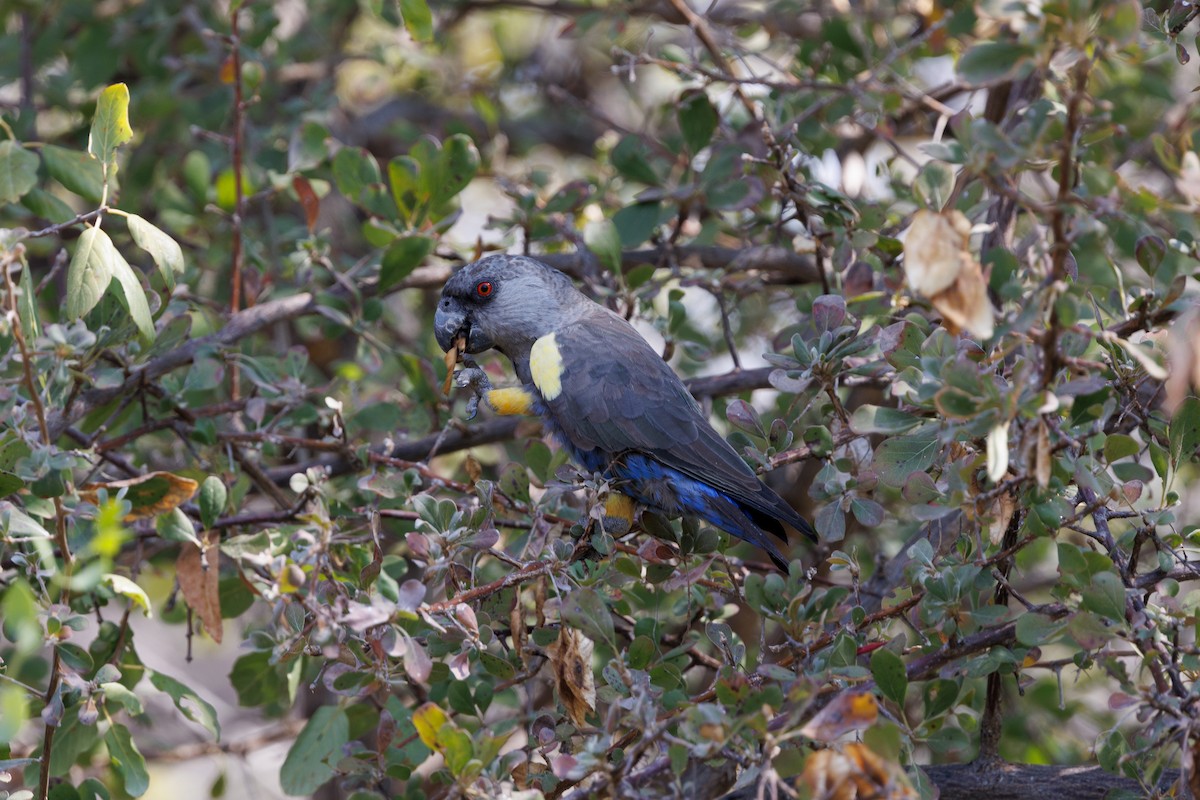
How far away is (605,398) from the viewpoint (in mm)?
3014

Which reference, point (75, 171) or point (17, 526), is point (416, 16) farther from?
point (17, 526)

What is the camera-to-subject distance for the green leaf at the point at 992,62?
1670mm

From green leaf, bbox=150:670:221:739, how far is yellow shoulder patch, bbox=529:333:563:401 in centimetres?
125

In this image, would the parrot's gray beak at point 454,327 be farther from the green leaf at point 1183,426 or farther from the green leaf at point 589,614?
the green leaf at point 1183,426

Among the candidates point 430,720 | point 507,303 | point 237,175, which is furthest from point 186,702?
point 237,175

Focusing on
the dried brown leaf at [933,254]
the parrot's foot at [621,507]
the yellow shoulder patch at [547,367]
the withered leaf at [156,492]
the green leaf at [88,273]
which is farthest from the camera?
the yellow shoulder patch at [547,367]

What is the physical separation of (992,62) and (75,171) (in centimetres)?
222

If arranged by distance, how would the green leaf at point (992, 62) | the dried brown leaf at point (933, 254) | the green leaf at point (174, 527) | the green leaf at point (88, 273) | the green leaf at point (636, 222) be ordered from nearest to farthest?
1. the dried brown leaf at point (933, 254)
2. the green leaf at point (992, 62)
3. the green leaf at point (88, 273)
4. the green leaf at point (174, 527)
5. the green leaf at point (636, 222)

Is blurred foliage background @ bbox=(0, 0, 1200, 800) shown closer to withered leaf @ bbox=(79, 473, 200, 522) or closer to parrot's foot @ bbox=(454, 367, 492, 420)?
withered leaf @ bbox=(79, 473, 200, 522)

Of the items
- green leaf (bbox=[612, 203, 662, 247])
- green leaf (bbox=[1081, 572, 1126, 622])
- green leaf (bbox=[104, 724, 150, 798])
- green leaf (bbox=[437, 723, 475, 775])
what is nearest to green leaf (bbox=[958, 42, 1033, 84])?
green leaf (bbox=[1081, 572, 1126, 622])

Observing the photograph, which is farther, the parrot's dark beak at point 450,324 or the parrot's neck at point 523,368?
the parrot's dark beak at point 450,324

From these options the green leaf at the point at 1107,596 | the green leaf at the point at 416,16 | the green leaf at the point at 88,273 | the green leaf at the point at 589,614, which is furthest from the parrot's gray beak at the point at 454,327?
the green leaf at the point at 1107,596

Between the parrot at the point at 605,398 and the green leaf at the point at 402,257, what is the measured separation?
0.70ft

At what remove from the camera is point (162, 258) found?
2.22 metres
